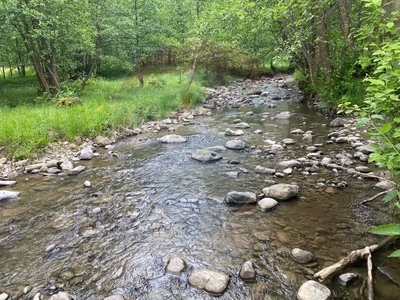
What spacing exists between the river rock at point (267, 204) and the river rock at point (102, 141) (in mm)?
6397

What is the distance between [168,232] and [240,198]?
4.99 ft

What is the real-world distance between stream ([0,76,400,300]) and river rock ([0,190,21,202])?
152mm

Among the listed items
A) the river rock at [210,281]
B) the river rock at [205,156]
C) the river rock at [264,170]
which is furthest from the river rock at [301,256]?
the river rock at [205,156]

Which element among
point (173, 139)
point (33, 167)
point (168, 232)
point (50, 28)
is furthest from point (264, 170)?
point (50, 28)

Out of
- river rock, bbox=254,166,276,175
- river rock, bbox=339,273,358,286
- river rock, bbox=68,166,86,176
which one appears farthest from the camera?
river rock, bbox=68,166,86,176

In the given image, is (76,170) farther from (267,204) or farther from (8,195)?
(267,204)

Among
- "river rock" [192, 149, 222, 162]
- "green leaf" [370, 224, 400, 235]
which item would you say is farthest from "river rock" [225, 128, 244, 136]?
"green leaf" [370, 224, 400, 235]

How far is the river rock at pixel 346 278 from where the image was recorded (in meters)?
3.02

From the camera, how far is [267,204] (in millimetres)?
4879

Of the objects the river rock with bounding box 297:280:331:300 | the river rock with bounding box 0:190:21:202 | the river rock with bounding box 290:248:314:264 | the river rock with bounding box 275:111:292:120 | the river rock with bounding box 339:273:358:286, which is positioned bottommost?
the river rock with bounding box 275:111:292:120

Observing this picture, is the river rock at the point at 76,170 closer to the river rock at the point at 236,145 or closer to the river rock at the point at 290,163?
the river rock at the point at 236,145

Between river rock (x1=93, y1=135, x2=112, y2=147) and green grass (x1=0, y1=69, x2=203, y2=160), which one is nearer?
green grass (x1=0, y1=69, x2=203, y2=160)

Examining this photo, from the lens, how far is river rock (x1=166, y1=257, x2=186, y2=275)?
11.5 feet

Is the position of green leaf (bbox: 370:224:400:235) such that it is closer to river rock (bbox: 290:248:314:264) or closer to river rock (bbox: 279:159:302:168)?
river rock (bbox: 290:248:314:264)
